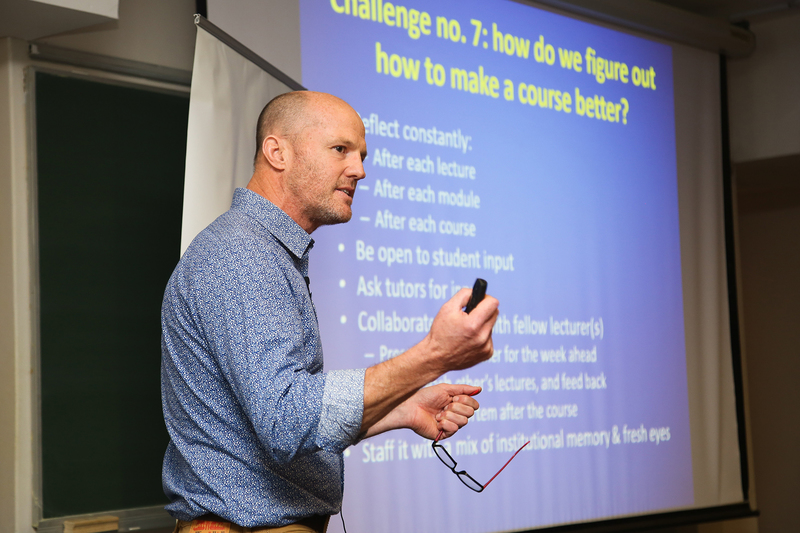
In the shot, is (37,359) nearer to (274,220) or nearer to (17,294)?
(17,294)

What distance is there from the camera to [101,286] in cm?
260

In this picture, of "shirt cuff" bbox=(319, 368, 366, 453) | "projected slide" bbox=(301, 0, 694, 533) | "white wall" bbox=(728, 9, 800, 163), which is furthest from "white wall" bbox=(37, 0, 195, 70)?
"white wall" bbox=(728, 9, 800, 163)

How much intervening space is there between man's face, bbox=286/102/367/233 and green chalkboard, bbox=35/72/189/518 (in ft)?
4.55

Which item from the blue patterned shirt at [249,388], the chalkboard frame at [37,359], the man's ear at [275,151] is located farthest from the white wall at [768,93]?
the blue patterned shirt at [249,388]

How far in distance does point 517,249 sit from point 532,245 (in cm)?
10

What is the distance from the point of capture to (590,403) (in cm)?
365

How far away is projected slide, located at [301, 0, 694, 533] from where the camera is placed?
2939mm

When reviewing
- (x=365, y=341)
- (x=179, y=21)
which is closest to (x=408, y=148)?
(x=365, y=341)

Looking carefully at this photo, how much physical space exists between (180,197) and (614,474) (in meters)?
2.48

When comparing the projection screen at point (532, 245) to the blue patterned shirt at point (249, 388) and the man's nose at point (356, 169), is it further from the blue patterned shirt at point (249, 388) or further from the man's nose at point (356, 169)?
the blue patterned shirt at point (249, 388)

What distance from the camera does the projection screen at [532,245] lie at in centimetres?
291

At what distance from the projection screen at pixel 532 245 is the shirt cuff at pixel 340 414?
125 centimetres

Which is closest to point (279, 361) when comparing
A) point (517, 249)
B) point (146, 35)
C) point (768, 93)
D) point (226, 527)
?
point (226, 527)

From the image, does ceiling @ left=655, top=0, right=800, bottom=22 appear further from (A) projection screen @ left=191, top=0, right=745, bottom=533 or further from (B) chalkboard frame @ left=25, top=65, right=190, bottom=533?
(B) chalkboard frame @ left=25, top=65, right=190, bottom=533
